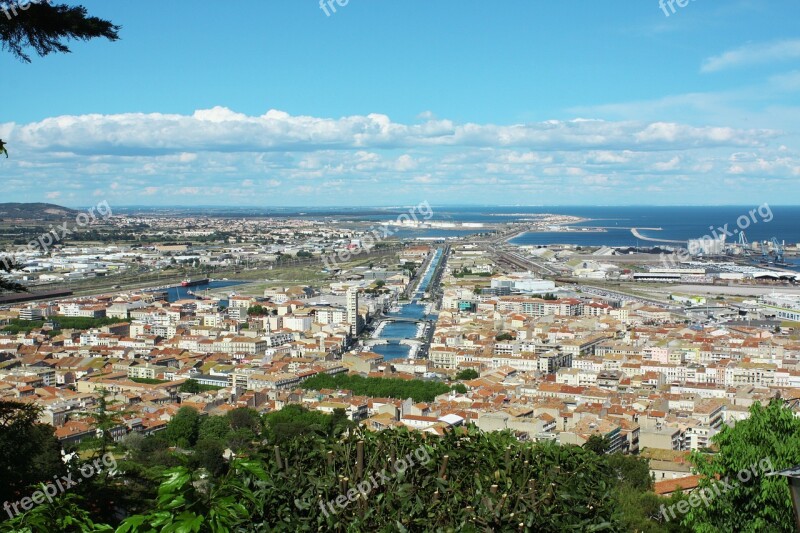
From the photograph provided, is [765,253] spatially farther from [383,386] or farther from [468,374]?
[383,386]

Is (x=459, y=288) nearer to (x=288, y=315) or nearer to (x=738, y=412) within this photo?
A: (x=288, y=315)

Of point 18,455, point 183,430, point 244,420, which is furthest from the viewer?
point 244,420

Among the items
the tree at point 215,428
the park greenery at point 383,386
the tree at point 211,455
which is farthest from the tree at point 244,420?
the park greenery at point 383,386

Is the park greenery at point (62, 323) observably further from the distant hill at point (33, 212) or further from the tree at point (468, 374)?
the distant hill at point (33, 212)

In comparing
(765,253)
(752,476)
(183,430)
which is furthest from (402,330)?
(765,253)

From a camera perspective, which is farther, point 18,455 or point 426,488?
point 18,455
